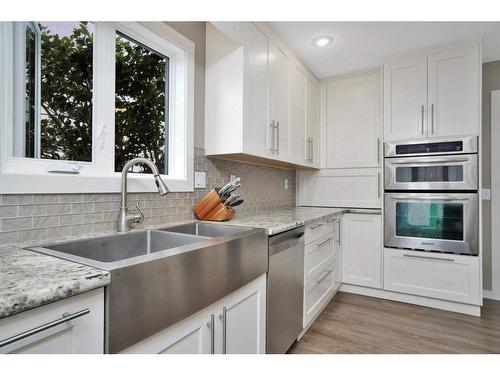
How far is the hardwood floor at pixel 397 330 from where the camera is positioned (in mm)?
1884

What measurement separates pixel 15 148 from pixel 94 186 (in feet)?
1.08

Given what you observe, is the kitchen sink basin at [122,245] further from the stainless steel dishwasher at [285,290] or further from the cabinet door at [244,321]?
the stainless steel dishwasher at [285,290]

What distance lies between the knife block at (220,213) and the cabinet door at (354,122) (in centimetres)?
179

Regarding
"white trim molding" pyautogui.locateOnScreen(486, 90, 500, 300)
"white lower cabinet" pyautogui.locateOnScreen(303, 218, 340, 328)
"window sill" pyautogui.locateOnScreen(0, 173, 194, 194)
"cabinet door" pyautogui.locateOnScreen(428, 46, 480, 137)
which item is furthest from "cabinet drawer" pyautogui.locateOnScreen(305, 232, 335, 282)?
"white trim molding" pyautogui.locateOnScreen(486, 90, 500, 300)

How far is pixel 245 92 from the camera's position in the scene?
1841mm

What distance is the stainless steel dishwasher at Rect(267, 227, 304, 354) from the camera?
153 centimetres

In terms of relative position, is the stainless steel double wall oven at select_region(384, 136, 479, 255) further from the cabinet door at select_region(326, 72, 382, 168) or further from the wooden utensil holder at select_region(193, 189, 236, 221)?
the wooden utensil holder at select_region(193, 189, 236, 221)

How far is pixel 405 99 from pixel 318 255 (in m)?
1.74

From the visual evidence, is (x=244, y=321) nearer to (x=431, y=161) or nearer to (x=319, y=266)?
(x=319, y=266)

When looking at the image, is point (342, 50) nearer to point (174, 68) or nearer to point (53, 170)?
point (174, 68)

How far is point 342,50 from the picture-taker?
8.23ft

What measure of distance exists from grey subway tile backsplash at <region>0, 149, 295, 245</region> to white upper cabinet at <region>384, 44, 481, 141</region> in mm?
1706

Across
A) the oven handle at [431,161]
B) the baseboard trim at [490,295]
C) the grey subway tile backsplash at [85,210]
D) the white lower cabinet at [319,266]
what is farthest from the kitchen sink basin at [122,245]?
the baseboard trim at [490,295]

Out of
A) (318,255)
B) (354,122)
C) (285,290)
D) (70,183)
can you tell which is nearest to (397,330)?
(318,255)
